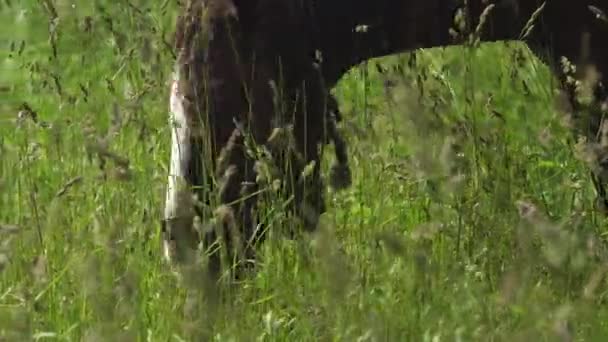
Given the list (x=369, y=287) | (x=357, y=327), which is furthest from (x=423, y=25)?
(x=357, y=327)

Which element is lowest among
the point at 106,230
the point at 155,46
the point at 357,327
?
the point at 357,327

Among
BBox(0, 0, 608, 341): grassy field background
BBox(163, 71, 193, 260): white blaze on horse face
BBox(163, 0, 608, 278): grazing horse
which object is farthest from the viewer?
BBox(163, 0, 608, 278): grazing horse

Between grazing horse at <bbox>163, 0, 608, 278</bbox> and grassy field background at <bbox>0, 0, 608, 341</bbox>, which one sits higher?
grazing horse at <bbox>163, 0, 608, 278</bbox>

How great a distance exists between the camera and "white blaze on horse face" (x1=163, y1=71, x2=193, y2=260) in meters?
3.19

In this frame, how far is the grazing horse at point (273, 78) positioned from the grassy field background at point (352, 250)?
0.07 meters

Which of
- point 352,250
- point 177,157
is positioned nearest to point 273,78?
point 177,157

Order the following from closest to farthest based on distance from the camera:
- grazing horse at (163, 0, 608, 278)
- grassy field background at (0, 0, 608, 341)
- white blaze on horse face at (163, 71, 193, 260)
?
1. grassy field background at (0, 0, 608, 341)
2. white blaze on horse face at (163, 71, 193, 260)
3. grazing horse at (163, 0, 608, 278)

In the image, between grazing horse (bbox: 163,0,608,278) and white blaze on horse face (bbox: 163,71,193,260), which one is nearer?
white blaze on horse face (bbox: 163,71,193,260)

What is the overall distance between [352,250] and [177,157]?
0.47 metres

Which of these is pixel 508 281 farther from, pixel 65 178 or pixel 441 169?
pixel 65 178

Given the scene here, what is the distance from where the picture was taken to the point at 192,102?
337cm

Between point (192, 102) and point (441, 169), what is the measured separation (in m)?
0.85

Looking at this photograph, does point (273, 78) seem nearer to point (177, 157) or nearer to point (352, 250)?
point (177, 157)

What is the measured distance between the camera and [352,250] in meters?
3.21
